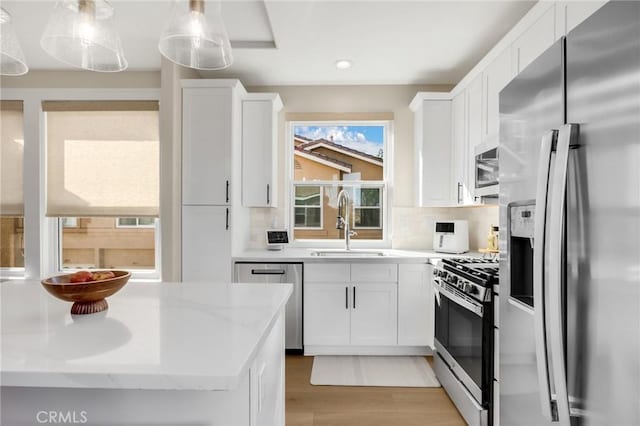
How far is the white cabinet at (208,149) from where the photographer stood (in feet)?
10.5

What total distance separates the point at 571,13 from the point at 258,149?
2.49 meters

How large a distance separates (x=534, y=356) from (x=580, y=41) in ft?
3.10

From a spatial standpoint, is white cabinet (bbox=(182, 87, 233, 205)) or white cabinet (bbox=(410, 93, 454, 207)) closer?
white cabinet (bbox=(182, 87, 233, 205))

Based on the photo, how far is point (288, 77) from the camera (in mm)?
3623

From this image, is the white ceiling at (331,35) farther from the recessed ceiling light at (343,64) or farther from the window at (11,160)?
the window at (11,160)

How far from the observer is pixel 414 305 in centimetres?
317

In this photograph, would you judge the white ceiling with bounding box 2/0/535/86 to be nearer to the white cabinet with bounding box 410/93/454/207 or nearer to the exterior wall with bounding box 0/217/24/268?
the white cabinet with bounding box 410/93/454/207

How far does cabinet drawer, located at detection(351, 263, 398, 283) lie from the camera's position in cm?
318

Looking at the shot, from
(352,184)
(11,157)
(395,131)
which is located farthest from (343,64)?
(11,157)

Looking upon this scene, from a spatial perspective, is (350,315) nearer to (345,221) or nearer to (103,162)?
(345,221)

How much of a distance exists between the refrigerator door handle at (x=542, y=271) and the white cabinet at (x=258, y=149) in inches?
104

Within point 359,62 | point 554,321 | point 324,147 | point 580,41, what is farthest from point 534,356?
point 324,147

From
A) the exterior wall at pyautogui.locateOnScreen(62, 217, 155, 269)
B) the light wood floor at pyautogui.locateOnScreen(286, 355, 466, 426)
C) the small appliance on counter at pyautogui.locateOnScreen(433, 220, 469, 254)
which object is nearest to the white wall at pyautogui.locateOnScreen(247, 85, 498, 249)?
the small appliance on counter at pyautogui.locateOnScreen(433, 220, 469, 254)

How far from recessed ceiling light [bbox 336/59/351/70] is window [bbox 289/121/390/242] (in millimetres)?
675
